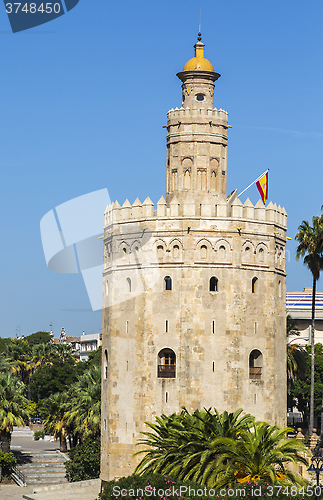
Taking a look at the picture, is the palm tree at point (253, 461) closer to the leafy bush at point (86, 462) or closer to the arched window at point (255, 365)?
the arched window at point (255, 365)

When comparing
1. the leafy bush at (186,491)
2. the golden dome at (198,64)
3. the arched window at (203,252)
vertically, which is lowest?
the leafy bush at (186,491)

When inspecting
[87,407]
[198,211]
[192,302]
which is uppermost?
[198,211]

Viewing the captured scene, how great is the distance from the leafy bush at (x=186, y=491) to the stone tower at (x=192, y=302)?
10.5 metres

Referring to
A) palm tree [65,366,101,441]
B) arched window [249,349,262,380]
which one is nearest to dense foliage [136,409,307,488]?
arched window [249,349,262,380]

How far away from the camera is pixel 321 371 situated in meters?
94.1

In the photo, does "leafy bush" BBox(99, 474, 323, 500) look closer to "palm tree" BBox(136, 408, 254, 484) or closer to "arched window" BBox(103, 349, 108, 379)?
"palm tree" BBox(136, 408, 254, 484)

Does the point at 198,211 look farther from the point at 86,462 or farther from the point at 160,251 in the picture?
the point at 86,462

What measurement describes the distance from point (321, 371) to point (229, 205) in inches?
2035

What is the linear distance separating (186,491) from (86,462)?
24931mm

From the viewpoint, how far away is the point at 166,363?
46406mm

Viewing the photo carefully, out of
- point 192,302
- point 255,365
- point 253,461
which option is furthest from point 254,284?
point 253,461

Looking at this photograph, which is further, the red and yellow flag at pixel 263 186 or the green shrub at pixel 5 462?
the green shrub at pixel 5 462

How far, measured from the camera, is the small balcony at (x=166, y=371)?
46.1 meters

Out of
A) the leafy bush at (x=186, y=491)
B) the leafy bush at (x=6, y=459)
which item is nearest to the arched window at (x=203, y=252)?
the leafy bush at (x=186, y=491)
